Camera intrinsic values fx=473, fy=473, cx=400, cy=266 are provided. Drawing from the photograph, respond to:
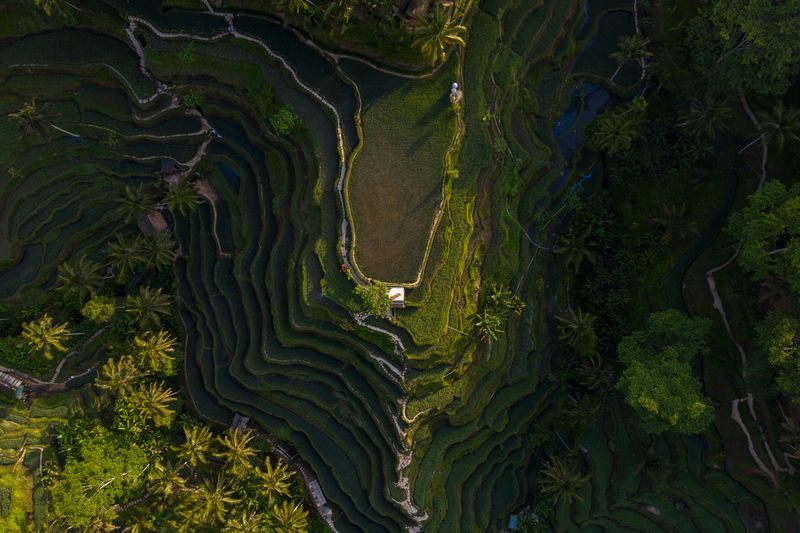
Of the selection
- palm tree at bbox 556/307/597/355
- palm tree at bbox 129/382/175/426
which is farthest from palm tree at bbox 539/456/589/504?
palm tree at bbox 129/382/175/426

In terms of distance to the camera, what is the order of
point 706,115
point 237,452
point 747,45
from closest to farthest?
point 747,45, point 706,115, point 237,452

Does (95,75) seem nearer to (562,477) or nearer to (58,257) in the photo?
(58,257)

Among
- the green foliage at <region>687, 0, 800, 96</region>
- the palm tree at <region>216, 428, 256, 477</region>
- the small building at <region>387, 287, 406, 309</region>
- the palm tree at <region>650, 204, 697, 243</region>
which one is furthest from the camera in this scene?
the palm tree at <region>650, 204, 697, 243</region>

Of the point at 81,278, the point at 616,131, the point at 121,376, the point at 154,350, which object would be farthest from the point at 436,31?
the point at 121,376

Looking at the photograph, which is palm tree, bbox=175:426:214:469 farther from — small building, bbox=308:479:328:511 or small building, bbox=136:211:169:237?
small building, bbox=136:211:169:237

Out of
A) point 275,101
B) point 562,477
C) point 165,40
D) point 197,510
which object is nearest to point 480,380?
point 562,477

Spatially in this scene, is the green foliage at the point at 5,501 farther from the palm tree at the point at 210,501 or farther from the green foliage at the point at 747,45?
the green foliage at the point at 747,45

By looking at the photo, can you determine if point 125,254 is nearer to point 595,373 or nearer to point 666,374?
point 595,373
